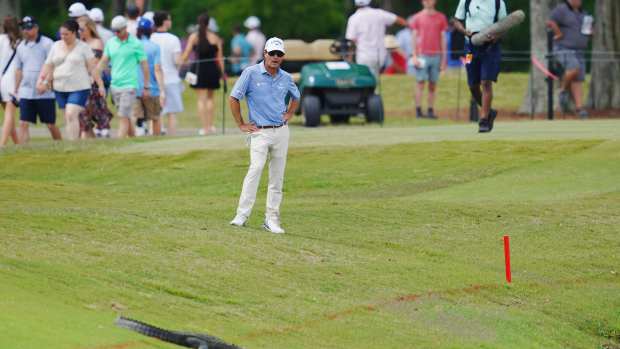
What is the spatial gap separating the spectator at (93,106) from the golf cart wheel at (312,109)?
3.82 m

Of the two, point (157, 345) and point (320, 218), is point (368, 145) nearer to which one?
point (320, 218)

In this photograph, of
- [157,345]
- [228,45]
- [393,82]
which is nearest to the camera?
[157,345]

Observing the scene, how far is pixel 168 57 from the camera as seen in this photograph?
1035 inches

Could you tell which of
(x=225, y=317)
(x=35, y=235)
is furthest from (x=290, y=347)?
(x=35, y=235)

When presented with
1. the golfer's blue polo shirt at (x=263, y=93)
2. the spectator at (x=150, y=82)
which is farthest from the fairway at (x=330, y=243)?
the spectator at (x=150, y=82)

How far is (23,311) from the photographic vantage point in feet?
35.6

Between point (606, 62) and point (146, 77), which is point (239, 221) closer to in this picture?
point (146, 77)

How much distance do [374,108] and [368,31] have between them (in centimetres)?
160

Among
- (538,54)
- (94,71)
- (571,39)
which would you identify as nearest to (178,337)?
(94,71)

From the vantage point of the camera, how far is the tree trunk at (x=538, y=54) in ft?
106

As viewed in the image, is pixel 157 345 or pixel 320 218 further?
pixel 320 218

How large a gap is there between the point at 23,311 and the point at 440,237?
6488mm

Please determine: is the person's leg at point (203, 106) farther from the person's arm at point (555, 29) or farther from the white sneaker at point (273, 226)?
the white sneaker at point (273, 226)

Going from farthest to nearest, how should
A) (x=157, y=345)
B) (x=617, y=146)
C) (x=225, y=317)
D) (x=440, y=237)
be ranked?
(x=617, y=146) → (x=440, y=237) → (x=225, y=317) → (x=157, y=345)
